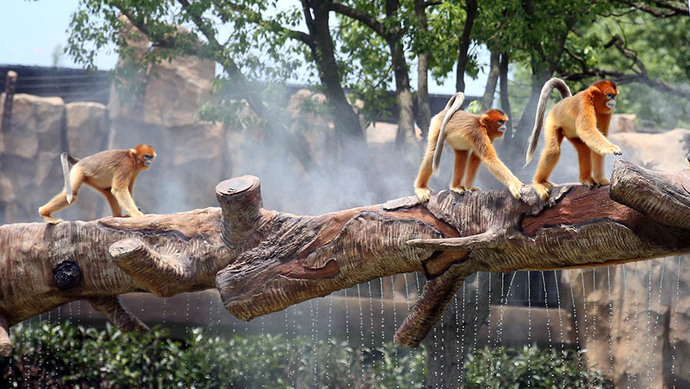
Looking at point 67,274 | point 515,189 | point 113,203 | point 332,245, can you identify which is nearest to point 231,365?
point 113,203

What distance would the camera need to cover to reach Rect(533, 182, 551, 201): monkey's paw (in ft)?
11.9

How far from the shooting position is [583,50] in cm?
836

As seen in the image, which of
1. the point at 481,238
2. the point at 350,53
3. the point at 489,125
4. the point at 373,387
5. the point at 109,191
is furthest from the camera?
the point at 350,53

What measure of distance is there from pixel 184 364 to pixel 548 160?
571cm

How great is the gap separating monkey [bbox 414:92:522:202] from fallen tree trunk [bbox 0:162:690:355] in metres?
0.18

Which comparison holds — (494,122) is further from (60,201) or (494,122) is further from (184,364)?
(184,364)

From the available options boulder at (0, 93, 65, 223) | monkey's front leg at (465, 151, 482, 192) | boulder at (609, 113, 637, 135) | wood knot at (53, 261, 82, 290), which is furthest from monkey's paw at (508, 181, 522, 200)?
boulder at (0, 93, 65, 223)

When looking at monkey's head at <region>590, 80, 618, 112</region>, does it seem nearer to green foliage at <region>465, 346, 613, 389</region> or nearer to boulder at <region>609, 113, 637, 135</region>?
green foliage at <region>465, 346, 613, 389</region>

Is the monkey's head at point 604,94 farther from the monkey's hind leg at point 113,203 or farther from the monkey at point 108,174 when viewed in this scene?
the monkey's hind leg at point 113,203

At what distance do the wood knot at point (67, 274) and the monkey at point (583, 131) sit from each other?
113 inches

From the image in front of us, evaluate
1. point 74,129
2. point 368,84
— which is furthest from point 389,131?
point 74,129

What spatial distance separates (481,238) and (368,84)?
5.33 meters

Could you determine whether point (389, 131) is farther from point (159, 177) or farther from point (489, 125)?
point (489, 125)

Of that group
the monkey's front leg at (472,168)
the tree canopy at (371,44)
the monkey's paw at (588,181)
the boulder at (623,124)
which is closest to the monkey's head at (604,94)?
the monkey's paw at (588,181)
